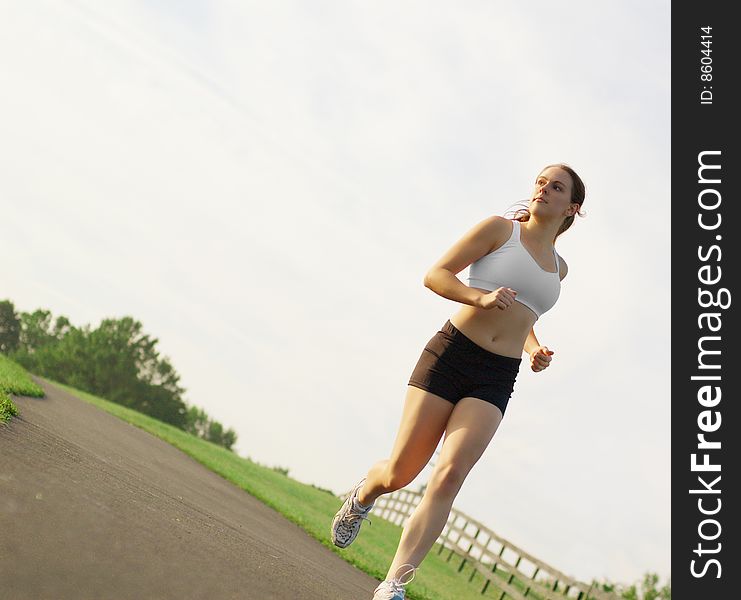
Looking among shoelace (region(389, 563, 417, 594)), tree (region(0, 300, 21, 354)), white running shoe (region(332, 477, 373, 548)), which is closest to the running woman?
shoelace (region(389, 563, 417, 594))

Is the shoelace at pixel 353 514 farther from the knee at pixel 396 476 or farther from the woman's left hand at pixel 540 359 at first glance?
the woman's left hand at pixel 540 359

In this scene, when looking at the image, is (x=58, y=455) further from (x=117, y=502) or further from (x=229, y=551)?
(x=229, y=551)

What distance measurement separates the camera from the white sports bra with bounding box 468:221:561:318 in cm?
455

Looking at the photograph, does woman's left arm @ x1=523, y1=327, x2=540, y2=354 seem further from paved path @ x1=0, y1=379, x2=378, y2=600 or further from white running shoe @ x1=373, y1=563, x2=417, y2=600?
paved path @ x1=0, y1=379, x2=378, y2=600

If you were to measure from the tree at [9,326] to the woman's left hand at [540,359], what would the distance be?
65.0 metres

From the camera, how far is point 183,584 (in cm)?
Result: 371

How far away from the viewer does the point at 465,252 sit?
15.0 ft

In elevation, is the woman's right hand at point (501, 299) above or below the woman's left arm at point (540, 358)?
below

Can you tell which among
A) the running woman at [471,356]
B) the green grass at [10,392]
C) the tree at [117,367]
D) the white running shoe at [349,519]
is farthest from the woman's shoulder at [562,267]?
the tree at [117,367]

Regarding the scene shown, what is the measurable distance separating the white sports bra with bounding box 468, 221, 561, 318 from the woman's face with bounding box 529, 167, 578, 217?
0.85ft

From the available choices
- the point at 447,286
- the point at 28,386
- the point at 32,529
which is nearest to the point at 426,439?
the point at 447,286

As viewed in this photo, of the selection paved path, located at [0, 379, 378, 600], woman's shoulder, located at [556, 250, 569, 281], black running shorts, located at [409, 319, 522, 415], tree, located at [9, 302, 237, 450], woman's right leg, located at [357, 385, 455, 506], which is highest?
tree, located at [9, 302, 237, 450]

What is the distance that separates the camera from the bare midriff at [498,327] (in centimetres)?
448

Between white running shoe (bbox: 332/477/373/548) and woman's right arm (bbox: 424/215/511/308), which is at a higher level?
woman's right arm (bbox: 424/215/511/308)
